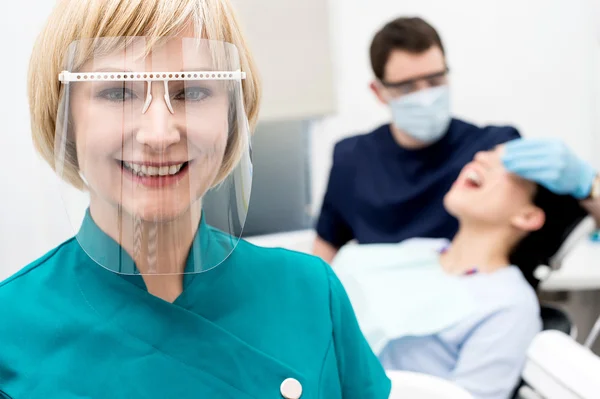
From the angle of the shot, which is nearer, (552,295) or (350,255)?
(350,255)

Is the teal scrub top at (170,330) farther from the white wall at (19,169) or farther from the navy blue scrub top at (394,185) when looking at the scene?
the navy blue scrub top at (394,185)

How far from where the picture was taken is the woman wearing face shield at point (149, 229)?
721 millimetres

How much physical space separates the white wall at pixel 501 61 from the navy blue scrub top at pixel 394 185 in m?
0.42

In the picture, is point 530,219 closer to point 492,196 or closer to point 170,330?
point 492,196

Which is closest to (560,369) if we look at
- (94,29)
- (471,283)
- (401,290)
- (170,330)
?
(471,283)

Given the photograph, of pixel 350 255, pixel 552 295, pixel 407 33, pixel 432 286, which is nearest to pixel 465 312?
pixel 432 286

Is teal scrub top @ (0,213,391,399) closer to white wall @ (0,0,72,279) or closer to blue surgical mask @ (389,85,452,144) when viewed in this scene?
white wall @ (0,0,72,279)

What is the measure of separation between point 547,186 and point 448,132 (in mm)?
401

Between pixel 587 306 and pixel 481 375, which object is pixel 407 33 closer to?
pixel 481 375

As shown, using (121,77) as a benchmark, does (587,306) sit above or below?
below

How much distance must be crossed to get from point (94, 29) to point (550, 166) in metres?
1.20

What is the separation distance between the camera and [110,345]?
78cm

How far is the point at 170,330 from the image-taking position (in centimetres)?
80

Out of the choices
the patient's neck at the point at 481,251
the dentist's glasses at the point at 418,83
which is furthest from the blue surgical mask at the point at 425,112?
the patient's neck at the point at 481,251
